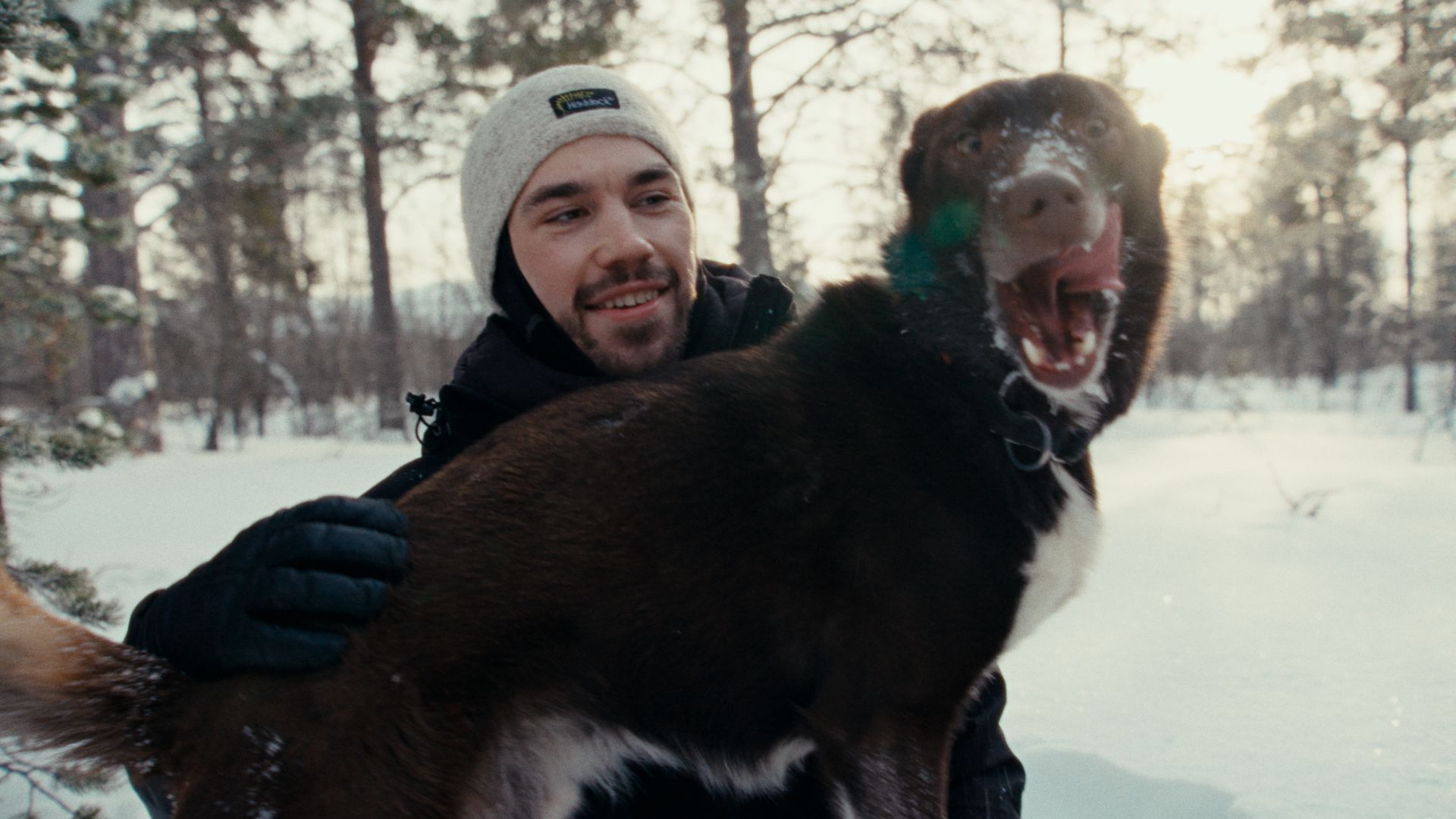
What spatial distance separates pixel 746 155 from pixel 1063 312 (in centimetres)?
852

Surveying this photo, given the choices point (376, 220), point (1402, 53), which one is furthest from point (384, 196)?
point (1402, 53)

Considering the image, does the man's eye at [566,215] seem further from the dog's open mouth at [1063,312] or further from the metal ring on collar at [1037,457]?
the metal ring on collar at [1037,457]

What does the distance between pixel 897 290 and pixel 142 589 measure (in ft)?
13.9

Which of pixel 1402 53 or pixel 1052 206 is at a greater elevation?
pixel 1402 53

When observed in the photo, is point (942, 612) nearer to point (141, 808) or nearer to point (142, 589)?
point (141, 808)

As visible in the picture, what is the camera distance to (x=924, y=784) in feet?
4.76

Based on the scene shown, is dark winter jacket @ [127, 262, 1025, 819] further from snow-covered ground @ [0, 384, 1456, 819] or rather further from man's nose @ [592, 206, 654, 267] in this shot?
snow-covered ground @ [0, 384, 1456, 819]

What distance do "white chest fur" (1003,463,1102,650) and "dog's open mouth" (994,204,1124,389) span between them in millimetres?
223

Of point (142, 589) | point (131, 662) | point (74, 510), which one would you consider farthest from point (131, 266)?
point (131, 662)

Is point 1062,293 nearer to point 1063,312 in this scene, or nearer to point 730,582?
point 1063,312

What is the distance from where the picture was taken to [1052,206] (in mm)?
1448

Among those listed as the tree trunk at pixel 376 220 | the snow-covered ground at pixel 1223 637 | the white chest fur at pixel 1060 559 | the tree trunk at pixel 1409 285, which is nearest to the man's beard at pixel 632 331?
the white chest fur at pixel 1060 559

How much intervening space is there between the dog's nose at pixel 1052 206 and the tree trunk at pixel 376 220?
38.0 feet

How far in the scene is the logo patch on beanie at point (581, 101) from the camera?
2.12m
